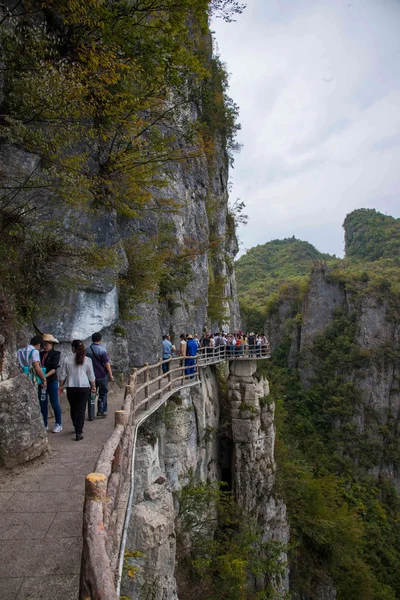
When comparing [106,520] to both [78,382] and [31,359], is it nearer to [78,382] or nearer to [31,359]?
[78,382]

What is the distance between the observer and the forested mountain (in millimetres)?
21031

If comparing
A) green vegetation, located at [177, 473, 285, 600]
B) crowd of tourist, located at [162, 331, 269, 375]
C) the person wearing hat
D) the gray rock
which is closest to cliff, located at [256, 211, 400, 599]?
crowd of tourist, located at [162, 331, 269, 375]

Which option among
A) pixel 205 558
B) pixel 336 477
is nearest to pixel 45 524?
pixel 205 558

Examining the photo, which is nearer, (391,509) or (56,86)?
(56,86)

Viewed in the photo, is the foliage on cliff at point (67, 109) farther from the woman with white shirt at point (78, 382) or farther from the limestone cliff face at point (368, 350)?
the limestone cliff face at point (368, 350)

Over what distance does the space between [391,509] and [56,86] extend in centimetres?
4244

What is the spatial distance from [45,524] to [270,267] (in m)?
103

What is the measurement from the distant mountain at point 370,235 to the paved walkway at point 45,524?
257ft

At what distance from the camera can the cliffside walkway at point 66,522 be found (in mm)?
2299

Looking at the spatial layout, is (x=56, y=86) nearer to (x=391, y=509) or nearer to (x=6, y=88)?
(x=6, y=88)

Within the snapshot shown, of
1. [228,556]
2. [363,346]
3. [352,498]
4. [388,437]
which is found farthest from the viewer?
[363,346]

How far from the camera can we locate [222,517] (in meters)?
15.0

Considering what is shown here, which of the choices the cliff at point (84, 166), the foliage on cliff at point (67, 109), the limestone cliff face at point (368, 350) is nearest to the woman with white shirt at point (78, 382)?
the cliff at point (84, 166)

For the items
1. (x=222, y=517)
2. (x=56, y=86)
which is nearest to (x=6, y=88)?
(x=56, y=86)
